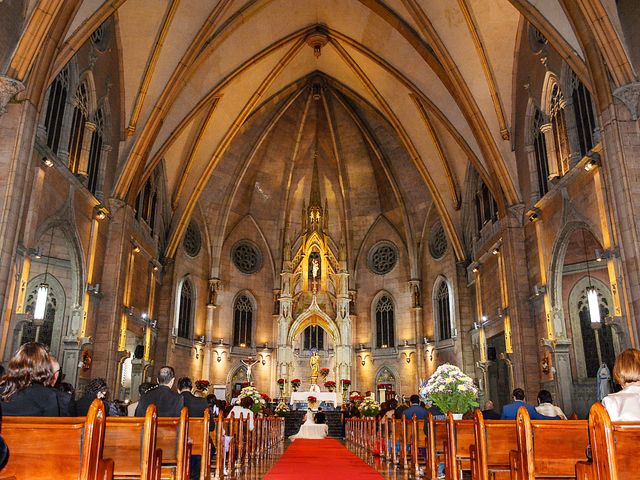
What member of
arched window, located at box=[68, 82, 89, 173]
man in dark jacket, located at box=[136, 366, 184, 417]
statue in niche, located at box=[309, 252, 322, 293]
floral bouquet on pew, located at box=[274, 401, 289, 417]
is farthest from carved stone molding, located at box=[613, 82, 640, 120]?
statue in niche, located at box=[309, 252, 322, 293]

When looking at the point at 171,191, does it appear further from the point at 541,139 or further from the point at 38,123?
the point at 541,139

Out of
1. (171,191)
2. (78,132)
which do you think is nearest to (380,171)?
(171,191)

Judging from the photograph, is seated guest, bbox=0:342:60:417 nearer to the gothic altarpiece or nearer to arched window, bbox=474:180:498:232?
arched window, bbox=474:180:498:232

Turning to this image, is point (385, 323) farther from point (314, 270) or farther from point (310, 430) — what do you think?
point (310, 430)

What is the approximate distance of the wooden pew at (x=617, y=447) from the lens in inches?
130

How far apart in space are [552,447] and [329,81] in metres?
27.8

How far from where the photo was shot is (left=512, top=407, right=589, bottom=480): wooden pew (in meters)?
4.71

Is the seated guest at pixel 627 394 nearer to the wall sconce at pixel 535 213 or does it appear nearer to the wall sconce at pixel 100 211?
the wall sconce at pixel 535 213

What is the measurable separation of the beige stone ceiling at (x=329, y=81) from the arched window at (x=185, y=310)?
4207mm

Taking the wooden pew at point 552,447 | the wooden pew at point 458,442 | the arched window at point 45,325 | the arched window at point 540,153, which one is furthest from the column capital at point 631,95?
the arched window at point 45,325

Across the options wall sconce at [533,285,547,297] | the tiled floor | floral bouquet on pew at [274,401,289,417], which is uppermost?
wall sconce at [533,285,547,297]

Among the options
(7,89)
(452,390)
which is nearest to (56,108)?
(7,89)

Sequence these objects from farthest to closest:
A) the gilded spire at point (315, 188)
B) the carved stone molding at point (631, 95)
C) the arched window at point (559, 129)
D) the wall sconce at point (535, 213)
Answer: the gilded spire at point (315, 188)
the wall sconce at point (535, 213)
the arched window at point (559, 129)
the carved stone molding at point (631, 95)

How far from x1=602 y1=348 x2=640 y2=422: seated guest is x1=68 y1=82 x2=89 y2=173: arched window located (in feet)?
53.4
